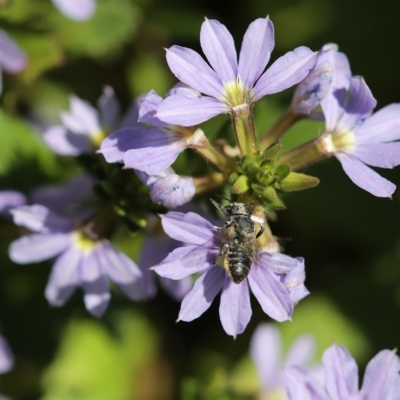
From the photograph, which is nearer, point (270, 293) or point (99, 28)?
point (270, 293)

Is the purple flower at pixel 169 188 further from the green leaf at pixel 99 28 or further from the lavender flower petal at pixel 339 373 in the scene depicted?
the green leaf at pixel 99 28

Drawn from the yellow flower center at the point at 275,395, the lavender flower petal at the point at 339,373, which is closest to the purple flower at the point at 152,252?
the lavender flower petal at the point at 339,373

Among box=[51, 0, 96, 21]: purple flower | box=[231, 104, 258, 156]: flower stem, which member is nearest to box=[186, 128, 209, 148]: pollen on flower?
box=[231, 104, 258, 156]: flower stem

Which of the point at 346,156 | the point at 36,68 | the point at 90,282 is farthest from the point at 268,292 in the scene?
the point at 36,68

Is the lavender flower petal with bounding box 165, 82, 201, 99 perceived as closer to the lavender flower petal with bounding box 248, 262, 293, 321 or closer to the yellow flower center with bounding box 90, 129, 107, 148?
the lavender flower petal with bounding box 248, 262, 293, 321

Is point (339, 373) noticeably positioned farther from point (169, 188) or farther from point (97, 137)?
point (97, 137)

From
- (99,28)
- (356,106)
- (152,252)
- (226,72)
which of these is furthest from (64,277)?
(99,28)

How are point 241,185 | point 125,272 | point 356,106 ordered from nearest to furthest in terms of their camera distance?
1. point 241,185
2. point 356,106
3. point 125,272
